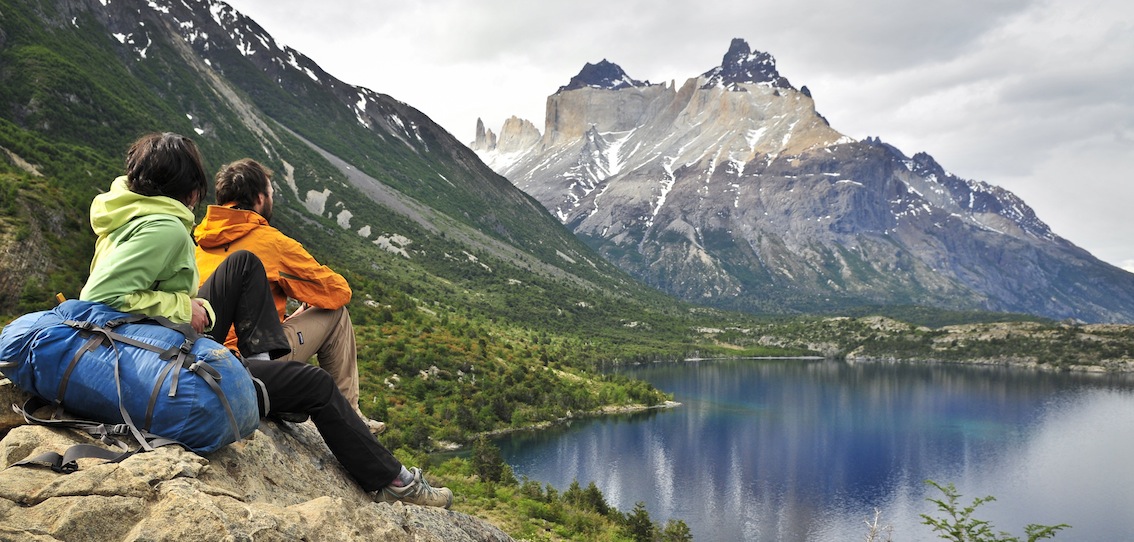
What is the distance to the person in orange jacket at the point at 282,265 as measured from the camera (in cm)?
700

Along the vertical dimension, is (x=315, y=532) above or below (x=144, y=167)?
below

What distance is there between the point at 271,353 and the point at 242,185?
2041mm

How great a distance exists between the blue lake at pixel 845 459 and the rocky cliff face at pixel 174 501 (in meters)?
57.3

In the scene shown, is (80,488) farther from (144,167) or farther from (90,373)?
(144,167)

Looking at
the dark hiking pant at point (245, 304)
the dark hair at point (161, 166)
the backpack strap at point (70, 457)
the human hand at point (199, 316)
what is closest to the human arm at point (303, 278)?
the dark hiking pant at point (245, 304)

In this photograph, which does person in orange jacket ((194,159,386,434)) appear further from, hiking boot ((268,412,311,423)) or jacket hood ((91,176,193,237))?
jacket hood ((91,176,193,237))

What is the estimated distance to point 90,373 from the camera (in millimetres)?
4785

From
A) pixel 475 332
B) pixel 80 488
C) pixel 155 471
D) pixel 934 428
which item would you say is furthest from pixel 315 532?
pixel 934 428

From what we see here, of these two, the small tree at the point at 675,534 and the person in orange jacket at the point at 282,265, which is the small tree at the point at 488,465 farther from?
the person in orange jacket at the point at 282,265

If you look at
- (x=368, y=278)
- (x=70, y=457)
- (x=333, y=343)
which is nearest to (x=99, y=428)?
(x=70, y=457)

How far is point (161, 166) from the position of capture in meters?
5.27

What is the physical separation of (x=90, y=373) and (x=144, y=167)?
65.9 inches

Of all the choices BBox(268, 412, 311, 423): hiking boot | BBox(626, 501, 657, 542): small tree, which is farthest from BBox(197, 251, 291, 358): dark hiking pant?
BBox(626, 501, 657, 542): small tree

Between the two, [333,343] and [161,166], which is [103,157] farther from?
[161,166]
